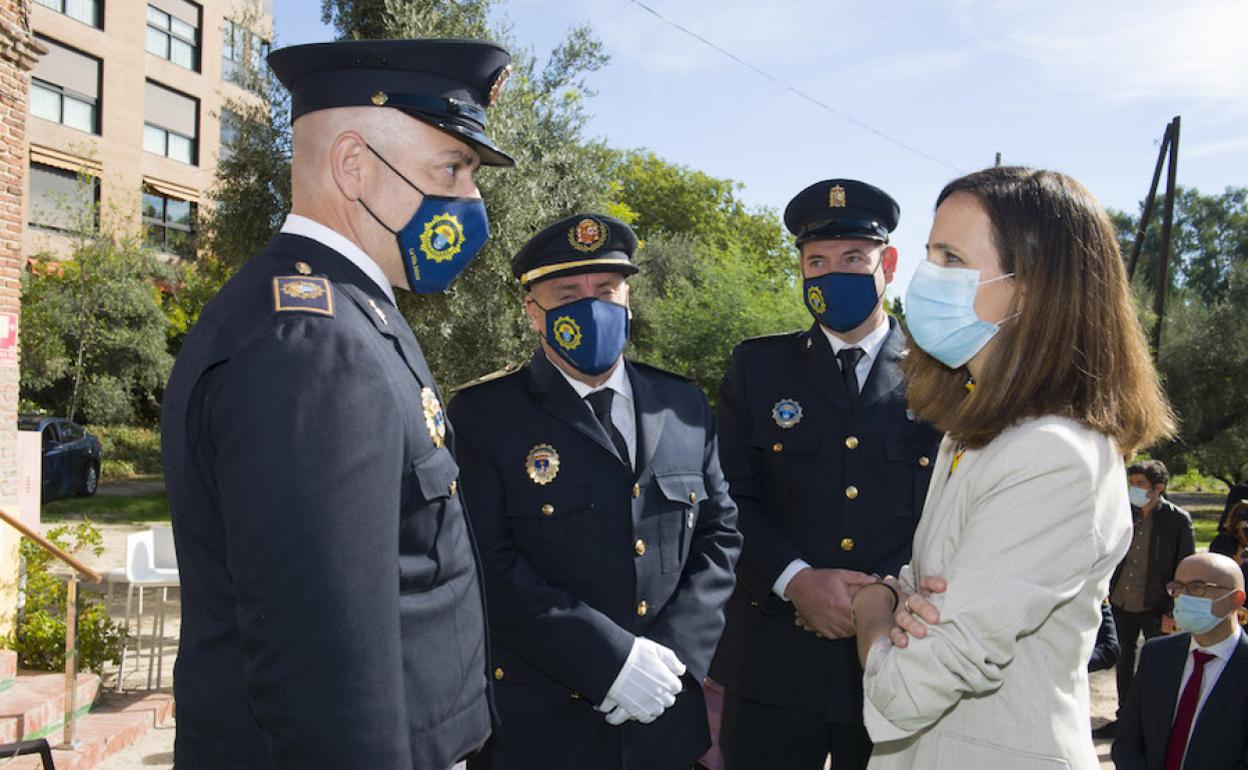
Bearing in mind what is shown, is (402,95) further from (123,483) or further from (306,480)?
(123,483)

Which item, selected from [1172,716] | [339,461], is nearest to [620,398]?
[339,461]

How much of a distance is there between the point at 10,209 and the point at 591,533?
644 centimetres

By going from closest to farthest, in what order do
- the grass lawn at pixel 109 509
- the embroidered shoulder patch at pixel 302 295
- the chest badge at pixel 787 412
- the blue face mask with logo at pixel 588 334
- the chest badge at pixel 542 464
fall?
the embroidered shoulder patch at pixel 302 295 → the chest badge at pixel 542 464 → the blue face mask with logo at pixel 588 334 → the chest badge at pixel 787 412 → the grass lawn at pixel 109 509

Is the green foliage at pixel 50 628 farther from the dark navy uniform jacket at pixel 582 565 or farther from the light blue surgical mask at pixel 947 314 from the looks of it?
the light blue surgical mask at pixel 947 314

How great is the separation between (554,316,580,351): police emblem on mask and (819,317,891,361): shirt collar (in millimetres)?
1016

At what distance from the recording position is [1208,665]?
4586 millimetres

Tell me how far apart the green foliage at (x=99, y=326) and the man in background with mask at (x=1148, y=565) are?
22504mm

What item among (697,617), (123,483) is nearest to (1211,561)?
(697,617)

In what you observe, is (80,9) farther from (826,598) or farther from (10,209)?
(826,598)

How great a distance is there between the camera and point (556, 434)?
10.3ft

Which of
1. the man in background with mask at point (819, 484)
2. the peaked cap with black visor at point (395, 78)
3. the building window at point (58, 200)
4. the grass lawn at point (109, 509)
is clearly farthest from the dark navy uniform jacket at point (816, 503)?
the building window at point (58, 200)

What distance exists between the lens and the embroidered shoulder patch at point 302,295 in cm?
168

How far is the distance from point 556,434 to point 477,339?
943cm

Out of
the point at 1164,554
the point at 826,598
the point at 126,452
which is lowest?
the point at 126,452
